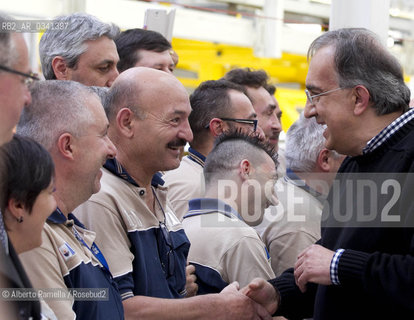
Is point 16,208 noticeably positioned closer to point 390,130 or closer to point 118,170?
point 118,170

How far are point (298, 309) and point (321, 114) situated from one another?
85 centimetres

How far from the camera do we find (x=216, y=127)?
380 cm

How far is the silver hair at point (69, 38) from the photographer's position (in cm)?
333

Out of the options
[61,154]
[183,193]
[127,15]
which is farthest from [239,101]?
[127,15]

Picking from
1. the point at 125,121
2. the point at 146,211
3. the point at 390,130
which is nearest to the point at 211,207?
the point at 146,211

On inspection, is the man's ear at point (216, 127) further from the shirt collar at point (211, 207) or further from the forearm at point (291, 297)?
the forearm at point (291, 297)

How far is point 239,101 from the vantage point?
3.89 m

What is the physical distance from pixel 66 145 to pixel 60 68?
117cm

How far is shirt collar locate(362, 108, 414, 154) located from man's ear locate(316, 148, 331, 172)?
3.93 ft

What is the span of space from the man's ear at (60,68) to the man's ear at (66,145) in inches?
Result: 44.6

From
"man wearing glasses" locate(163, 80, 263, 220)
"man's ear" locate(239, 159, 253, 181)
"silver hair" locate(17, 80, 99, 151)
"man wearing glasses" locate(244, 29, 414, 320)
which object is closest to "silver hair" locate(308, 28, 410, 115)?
"man wearing glasses" locate(244, 29, 414, 320)

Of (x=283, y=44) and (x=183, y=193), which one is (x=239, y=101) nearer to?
(x=183, y=193)

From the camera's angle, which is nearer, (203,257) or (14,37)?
(14,37)

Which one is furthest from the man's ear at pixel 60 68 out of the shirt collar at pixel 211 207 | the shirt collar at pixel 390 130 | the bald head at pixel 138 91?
the shirt collar at pixel 390 130
